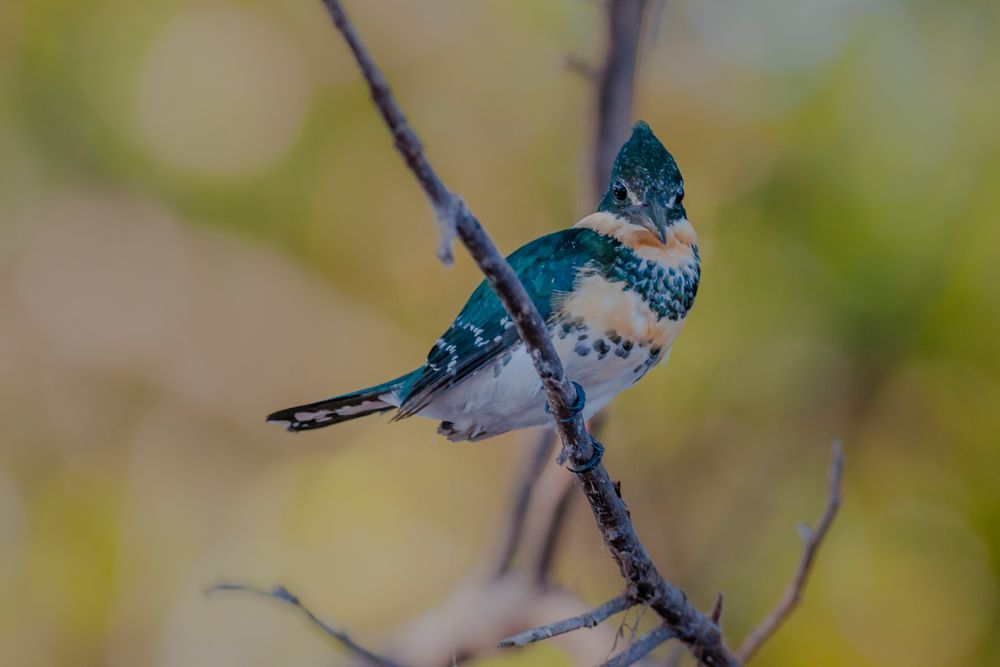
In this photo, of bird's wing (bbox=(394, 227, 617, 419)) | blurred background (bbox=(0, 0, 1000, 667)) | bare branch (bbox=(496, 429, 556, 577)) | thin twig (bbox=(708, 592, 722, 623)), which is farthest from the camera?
blurred background (bbox=(0, 0, 1000, 667))

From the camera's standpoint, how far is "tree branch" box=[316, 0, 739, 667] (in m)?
1.45

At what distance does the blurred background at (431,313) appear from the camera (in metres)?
4.21

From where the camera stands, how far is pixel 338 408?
2.92 metres

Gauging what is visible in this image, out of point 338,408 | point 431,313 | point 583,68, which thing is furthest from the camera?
point 431,313

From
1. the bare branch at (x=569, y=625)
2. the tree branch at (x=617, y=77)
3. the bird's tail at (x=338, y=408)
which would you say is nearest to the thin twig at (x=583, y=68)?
the tree branch at (x=617, y=77)

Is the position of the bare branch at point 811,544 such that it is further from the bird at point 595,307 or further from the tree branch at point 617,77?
the tree branch at point 617,77

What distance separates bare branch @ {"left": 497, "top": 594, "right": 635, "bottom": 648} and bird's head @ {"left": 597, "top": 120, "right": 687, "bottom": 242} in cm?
79

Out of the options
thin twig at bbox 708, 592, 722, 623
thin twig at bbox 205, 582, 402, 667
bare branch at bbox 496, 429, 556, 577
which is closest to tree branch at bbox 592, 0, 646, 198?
bare branch at bbox 496, 429, 556, 577

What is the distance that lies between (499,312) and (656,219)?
41cm

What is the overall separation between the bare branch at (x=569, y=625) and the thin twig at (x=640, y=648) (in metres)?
0.07

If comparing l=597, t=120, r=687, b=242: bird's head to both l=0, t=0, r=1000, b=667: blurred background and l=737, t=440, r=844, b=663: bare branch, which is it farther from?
l=0, t=0, r=1000, b=667: blurred background

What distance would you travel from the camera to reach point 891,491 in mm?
4289

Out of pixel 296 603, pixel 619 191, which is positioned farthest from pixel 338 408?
A: pixel 619 191

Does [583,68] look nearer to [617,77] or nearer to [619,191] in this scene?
[617,77]
